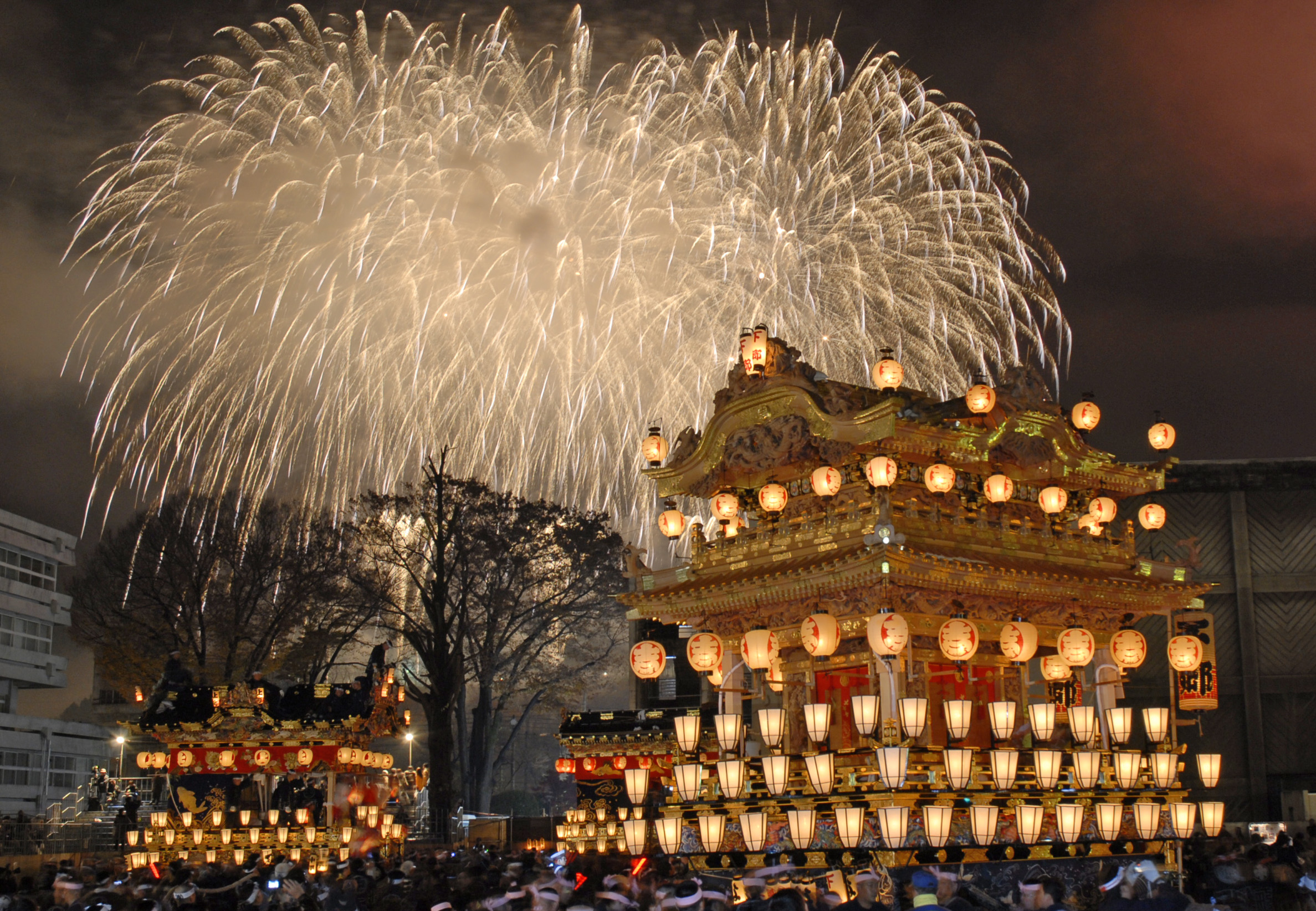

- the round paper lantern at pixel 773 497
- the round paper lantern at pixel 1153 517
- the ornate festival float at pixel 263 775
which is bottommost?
the ornate festival float at pixel 263 775

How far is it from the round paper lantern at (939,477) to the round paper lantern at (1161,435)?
4.04 m

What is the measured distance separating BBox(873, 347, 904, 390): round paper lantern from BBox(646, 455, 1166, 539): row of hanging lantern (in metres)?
1.17

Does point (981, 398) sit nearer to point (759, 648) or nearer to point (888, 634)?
point (888, 634)

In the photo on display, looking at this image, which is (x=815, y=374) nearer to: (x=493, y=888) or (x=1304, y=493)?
(x=493, y=888)

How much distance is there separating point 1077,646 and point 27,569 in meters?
46.1

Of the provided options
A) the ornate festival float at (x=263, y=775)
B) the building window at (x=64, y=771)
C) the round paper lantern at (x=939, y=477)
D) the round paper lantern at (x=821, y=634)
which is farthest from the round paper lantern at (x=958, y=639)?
the building window at (x=64, y=771)

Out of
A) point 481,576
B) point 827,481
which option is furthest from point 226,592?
point 827,481

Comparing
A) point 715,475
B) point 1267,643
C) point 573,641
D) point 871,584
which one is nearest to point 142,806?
point 573,641

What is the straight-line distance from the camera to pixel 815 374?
16297mm

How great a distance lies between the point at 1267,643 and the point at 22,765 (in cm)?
4285

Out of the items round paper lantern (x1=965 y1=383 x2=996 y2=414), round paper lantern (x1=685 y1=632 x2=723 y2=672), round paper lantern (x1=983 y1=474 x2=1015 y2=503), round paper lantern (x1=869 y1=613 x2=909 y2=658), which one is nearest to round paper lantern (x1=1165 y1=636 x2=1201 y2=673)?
round paper lantern (x1=983 y1=474 x2=1015 y2=503)

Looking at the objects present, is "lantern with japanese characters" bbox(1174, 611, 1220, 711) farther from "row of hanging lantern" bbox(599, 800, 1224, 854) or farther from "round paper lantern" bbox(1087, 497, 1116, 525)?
"row of hanging lantern" bbox(599, 800, 1224, 854)

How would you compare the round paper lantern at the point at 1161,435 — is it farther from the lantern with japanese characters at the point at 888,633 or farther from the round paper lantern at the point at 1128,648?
the lantern with japanese characters at the point at 888,633

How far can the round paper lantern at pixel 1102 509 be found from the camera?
17.1m
